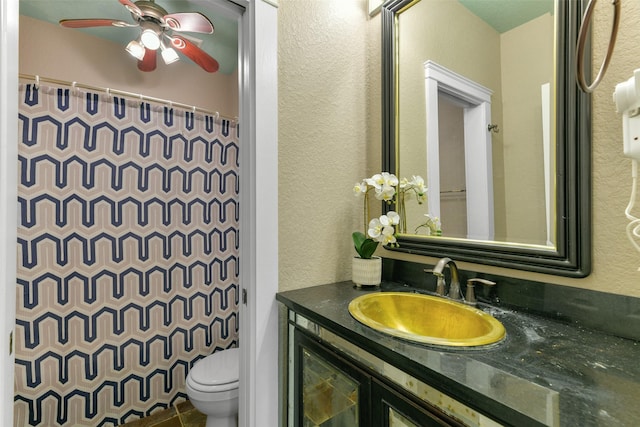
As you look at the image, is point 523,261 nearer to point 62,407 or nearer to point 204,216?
point 204,216

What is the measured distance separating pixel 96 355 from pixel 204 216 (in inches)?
38.5

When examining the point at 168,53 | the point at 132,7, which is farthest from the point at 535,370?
the point at 168,53

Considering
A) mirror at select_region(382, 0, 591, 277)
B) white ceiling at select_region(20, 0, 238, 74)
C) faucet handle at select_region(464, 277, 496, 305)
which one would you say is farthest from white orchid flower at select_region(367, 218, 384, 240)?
white ceiling at select_region(20, 0, 238, 74)

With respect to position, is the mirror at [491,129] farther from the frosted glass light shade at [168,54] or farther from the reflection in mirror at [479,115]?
the frosted glass light shade at [168,54]

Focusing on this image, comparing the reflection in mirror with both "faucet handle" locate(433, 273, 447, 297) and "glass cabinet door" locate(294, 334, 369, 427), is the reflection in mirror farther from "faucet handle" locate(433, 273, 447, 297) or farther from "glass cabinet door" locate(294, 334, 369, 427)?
"glass cabinet door" locate(294, 334, 369, 427)

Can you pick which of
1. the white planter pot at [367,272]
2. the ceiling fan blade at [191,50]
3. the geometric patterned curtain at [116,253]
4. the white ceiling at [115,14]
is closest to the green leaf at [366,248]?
the white planter pot at [367,272]

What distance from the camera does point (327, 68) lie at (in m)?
1.26

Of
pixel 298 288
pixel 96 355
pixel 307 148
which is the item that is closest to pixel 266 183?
pixel 307 148

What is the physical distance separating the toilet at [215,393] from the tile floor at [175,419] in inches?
13.7

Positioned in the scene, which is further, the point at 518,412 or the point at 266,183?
the point at 266,183

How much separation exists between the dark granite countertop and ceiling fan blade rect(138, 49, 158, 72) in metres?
1.99

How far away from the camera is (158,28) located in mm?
1694

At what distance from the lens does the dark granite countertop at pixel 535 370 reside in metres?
0.45

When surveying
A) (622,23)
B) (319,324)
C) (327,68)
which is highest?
(327,68)
